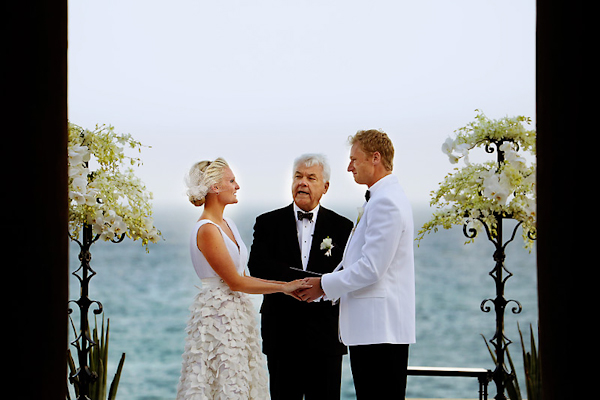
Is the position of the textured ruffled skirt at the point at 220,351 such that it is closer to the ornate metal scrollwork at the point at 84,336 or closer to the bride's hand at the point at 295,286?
the bride's hand at the point at 295,286

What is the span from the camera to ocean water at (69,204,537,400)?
30.8 metres

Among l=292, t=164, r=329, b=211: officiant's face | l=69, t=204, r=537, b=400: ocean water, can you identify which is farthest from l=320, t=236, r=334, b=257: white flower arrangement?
l=69, t=204, r=537, b=400: ocean water

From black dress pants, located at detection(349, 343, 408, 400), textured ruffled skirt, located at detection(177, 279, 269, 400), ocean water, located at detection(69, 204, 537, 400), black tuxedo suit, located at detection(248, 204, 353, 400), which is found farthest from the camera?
ocean water, located at detection(69, 204, 537, 400)

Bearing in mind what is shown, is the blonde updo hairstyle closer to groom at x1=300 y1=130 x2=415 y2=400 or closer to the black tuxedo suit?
the black tuxedo suit

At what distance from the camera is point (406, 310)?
10.9 ft

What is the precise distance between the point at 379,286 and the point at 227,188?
104 centimetres

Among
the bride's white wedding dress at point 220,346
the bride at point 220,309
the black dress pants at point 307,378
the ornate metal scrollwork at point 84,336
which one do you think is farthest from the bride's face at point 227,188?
the black dress pants at point 307,378

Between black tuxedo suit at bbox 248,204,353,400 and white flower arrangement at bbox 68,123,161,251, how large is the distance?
0.68 meters

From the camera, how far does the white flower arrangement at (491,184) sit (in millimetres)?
3949

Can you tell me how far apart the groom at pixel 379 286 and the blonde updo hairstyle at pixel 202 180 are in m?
0.84

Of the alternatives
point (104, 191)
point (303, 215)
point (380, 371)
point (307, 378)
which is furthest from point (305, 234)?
point (104, 191)

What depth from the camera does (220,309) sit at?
369 centimetres
